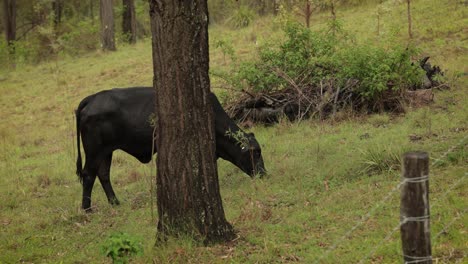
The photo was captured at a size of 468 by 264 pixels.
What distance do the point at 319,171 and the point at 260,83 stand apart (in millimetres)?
4124

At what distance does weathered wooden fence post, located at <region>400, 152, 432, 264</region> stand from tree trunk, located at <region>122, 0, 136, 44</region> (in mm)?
25505

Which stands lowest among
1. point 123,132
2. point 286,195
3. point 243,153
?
point 286,195

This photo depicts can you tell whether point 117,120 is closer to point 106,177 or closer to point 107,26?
point 106,177

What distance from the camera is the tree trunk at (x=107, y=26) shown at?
25.6 metres

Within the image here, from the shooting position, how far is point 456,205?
21.5 ft

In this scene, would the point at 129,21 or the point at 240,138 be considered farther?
the point at 129,21

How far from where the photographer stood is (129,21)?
3191 centimetres

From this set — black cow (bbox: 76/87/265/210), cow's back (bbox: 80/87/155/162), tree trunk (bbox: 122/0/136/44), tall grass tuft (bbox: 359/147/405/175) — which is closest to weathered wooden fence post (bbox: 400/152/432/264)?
tall grass tuft (bbox: 359/147/405/175)

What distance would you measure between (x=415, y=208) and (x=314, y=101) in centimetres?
801

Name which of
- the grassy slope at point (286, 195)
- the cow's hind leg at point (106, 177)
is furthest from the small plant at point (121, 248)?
the cow's hind leg at point (106, 177)

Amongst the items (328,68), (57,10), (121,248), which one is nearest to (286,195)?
(121,248)

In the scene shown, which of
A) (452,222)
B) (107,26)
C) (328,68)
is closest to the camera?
(452,222)

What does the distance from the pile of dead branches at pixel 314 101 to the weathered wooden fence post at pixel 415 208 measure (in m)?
7.34

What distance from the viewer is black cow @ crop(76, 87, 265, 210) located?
357 inches
